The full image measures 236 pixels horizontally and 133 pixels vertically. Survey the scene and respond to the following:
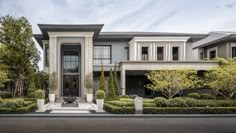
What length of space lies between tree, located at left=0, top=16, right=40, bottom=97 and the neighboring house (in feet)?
6.87

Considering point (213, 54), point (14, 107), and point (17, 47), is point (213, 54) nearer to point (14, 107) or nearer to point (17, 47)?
point (17, 47)

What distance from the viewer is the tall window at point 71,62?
40562 mm

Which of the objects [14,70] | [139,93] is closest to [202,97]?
[139,93]

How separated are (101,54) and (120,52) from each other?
2.57 metres

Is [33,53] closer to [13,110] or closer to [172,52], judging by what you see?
[13,110]

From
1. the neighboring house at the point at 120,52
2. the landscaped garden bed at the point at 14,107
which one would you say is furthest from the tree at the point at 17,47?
the landscaped garden bed at the point at 14,107

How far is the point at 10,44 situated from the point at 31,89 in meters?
5.72

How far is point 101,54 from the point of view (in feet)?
136

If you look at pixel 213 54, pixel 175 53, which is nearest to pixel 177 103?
pixel 175 53

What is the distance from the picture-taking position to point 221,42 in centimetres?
3856

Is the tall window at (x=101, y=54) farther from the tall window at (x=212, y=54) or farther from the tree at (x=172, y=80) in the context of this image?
the tall window at (x=212, y=54)

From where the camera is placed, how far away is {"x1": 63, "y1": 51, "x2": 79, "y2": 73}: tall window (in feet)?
133

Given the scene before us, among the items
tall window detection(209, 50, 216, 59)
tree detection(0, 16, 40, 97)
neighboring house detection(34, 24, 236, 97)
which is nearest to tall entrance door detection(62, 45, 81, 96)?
neighboring house detection(34, 24, 236, 97)

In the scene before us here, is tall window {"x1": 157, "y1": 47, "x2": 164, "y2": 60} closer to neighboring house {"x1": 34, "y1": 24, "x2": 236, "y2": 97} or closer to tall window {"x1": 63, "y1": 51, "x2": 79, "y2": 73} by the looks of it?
neighboring house {"x1": 34, "y1": 24, "x2": 236, "y2": 97}
